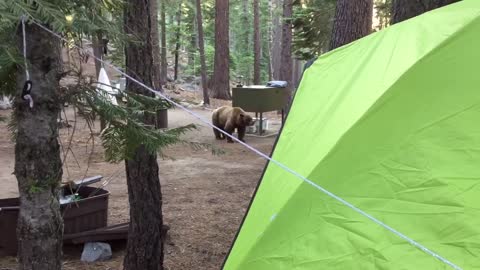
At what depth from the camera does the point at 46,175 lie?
216cm

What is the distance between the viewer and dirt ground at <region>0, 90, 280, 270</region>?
16.1 feet

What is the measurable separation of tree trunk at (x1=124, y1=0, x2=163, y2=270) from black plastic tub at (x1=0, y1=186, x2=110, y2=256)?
86 centimetres

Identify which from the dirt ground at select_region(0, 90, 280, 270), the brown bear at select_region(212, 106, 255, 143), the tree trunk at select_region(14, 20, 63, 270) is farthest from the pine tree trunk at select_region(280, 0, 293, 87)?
the tree trunk at select_region(14, 20, 63, 270)

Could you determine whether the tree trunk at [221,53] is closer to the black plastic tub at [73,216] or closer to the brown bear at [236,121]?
the brown bear at [236,121]

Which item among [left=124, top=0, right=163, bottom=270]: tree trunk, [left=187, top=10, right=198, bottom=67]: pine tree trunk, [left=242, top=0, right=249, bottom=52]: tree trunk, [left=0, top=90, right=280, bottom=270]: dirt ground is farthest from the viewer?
[left=242, top=0, right=249, bottom=52]: tree trunk

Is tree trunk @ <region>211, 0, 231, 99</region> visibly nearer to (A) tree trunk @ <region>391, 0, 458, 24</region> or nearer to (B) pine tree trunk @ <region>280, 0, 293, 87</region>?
(B) pine tree trunk @ <region>280, 0, 293, 87</region>

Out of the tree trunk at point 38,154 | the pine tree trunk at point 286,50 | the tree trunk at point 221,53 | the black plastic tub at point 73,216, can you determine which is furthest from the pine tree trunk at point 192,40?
the tree trunk at point 38,154

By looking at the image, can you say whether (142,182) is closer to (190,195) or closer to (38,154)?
(38,154)

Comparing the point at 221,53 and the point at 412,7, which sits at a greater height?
the point at 221,53

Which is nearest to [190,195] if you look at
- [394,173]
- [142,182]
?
[142,182]

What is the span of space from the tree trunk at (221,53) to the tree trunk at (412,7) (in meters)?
15.3

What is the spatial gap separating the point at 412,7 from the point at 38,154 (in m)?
3.37

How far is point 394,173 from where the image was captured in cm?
222

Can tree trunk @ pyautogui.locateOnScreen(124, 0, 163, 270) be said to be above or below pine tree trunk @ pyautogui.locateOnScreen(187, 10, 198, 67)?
below
